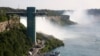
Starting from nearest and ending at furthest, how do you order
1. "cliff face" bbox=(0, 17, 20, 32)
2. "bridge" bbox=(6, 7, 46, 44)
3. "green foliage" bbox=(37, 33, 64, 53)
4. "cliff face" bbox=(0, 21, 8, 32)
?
1. "cliff face" bbox=(0, 21, 8, 32)
2. "cliff face" bbox=(0, 17, 20, 32)
3. "bridge" bbox=(6, 7, 46, 44)
4. "green foliage" bbox=(37, 33, 64, 53)

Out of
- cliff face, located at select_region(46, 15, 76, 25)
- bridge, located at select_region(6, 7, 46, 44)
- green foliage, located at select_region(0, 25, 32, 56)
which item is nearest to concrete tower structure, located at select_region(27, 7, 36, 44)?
bridge, located at select_region(6, 7, 46, 44)

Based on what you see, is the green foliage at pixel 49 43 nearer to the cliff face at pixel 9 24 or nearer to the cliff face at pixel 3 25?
the cliff face at pixel 9 24

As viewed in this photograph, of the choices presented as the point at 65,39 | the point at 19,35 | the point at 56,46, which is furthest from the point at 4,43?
the point at 65,39

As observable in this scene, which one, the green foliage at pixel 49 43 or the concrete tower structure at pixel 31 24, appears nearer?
the concrete tower structure at pixel 31 24

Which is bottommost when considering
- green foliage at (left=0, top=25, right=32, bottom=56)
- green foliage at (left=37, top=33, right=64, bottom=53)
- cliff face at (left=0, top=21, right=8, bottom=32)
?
green foliage at (left=37, top=33, right=64, bottom=53)

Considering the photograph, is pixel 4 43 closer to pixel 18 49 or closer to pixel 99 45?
pixel 18 49

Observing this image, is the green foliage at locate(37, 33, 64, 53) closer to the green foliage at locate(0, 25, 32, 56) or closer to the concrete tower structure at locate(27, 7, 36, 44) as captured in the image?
the concrete tower structure at locate(27, 7, 36, 44)

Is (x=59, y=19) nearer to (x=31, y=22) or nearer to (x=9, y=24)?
(x=31, y=22)

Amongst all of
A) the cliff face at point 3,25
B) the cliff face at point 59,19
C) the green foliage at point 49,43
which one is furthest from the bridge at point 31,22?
the cliff face at point 59,19

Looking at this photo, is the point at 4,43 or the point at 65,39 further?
the point at 65,39

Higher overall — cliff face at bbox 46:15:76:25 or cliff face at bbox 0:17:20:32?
cliff face at bbox 0:17:20:32

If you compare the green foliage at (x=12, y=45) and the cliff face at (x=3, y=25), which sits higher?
the cliff face at (x=3, y=25)
